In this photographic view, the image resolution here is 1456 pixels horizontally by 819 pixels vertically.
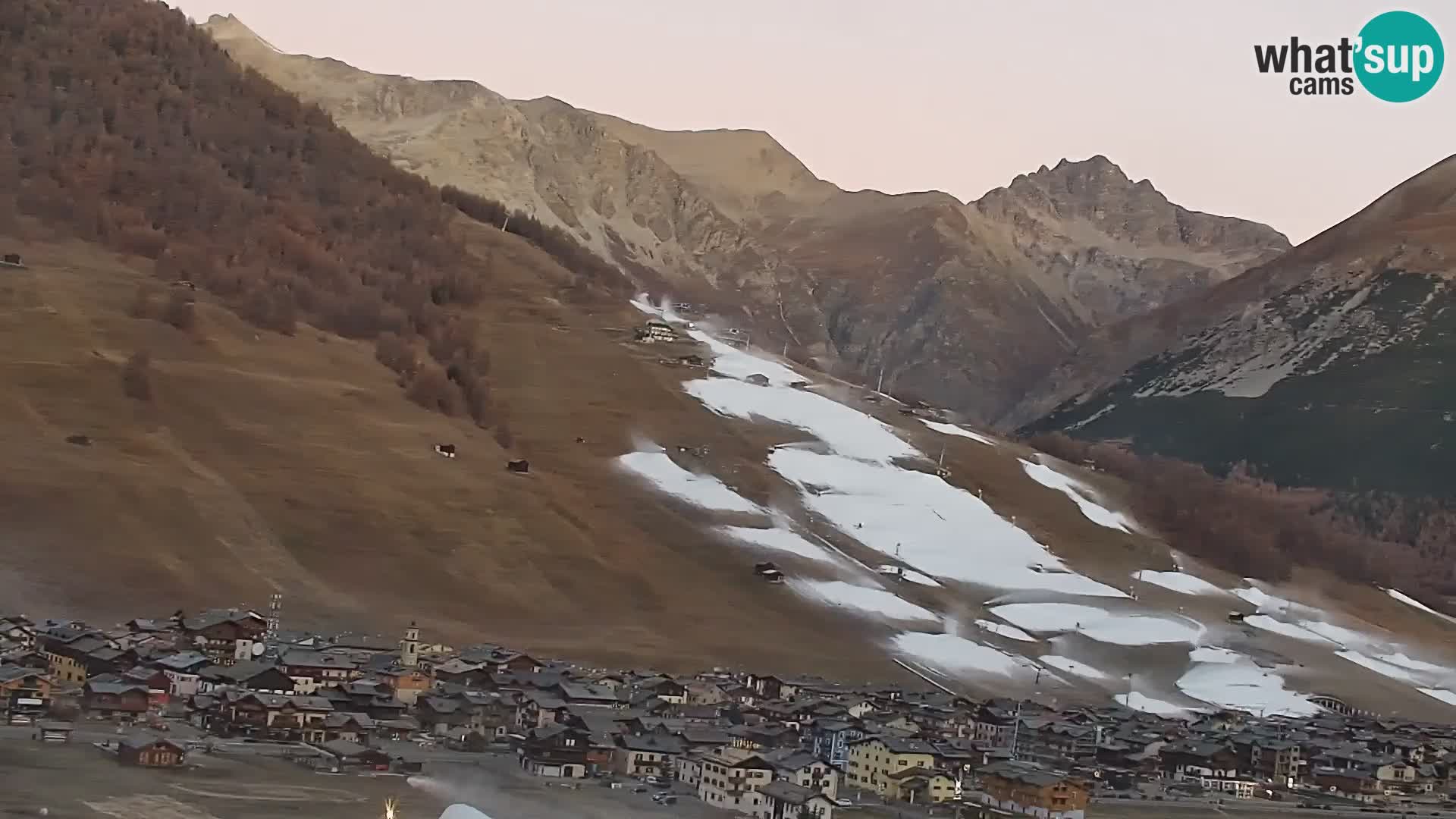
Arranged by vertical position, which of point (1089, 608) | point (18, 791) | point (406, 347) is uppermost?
point (406, 347)

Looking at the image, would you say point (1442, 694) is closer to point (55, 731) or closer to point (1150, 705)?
point (1150, 705)

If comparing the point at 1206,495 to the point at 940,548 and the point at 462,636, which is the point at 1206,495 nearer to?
the point at 940,548

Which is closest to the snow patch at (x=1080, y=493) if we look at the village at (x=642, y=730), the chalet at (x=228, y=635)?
the village at (x=642, y=730)

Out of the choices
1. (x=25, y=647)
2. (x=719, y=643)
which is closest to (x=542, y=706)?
(x=25, y=647)

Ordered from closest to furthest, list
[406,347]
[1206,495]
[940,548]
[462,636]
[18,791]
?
1. [18,791]
2. [462,636]
3. [940,548]
4. [406,347]
5. [1206,495]

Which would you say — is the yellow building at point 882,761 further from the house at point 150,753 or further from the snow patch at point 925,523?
the snow patch at point 925,523

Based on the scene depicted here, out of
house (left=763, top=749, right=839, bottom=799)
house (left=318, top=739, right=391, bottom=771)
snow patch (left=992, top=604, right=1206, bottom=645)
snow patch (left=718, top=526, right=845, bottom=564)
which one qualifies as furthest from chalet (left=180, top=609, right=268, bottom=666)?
snow patch (left=992, top=604, right=1206, bottom=645)
